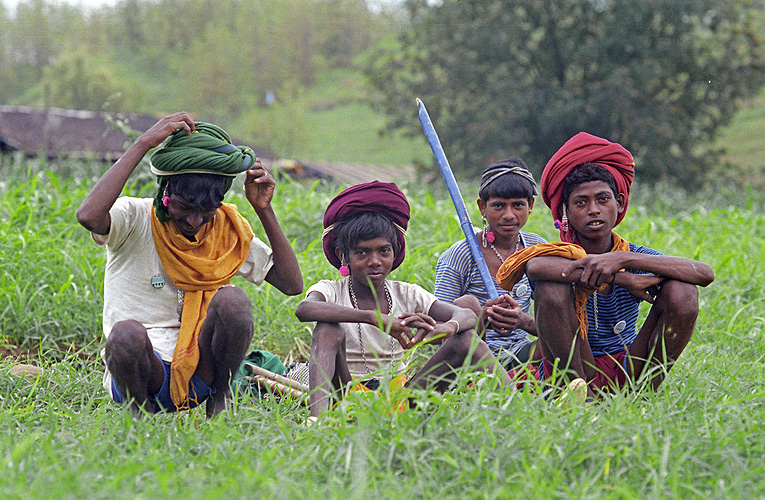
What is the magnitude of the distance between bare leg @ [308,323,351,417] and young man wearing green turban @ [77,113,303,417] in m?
0.28

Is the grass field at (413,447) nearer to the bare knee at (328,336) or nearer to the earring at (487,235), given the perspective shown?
the bare knee at (328,336)

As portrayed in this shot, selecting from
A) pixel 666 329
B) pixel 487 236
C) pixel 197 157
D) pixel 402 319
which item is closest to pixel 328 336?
pixel 402 319

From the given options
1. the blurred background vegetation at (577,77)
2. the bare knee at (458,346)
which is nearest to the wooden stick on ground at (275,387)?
the bare knee at (458,346)

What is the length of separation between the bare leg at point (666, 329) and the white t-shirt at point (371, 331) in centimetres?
86

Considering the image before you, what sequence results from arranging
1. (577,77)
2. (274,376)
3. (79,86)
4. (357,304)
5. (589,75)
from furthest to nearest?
1. (79,86)
2. (577,77)
3. (589,75)
4. (274,376)
5. (357,304)

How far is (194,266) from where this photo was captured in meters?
2.98

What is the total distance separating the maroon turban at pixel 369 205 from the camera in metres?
3.07

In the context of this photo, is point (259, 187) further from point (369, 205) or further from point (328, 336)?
point (328, 336)

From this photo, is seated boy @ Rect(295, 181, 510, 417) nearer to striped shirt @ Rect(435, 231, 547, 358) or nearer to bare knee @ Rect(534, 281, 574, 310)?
bare knee @ Rect(534, 281, 574, 310)

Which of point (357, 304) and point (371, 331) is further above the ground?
point (357, 304)

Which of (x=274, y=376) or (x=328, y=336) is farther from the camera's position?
(x=274, y=376)

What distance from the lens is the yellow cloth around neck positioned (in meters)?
2.95

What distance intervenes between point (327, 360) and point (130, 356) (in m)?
0.72

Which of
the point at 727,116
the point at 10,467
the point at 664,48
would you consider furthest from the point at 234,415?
the point at 727,116
